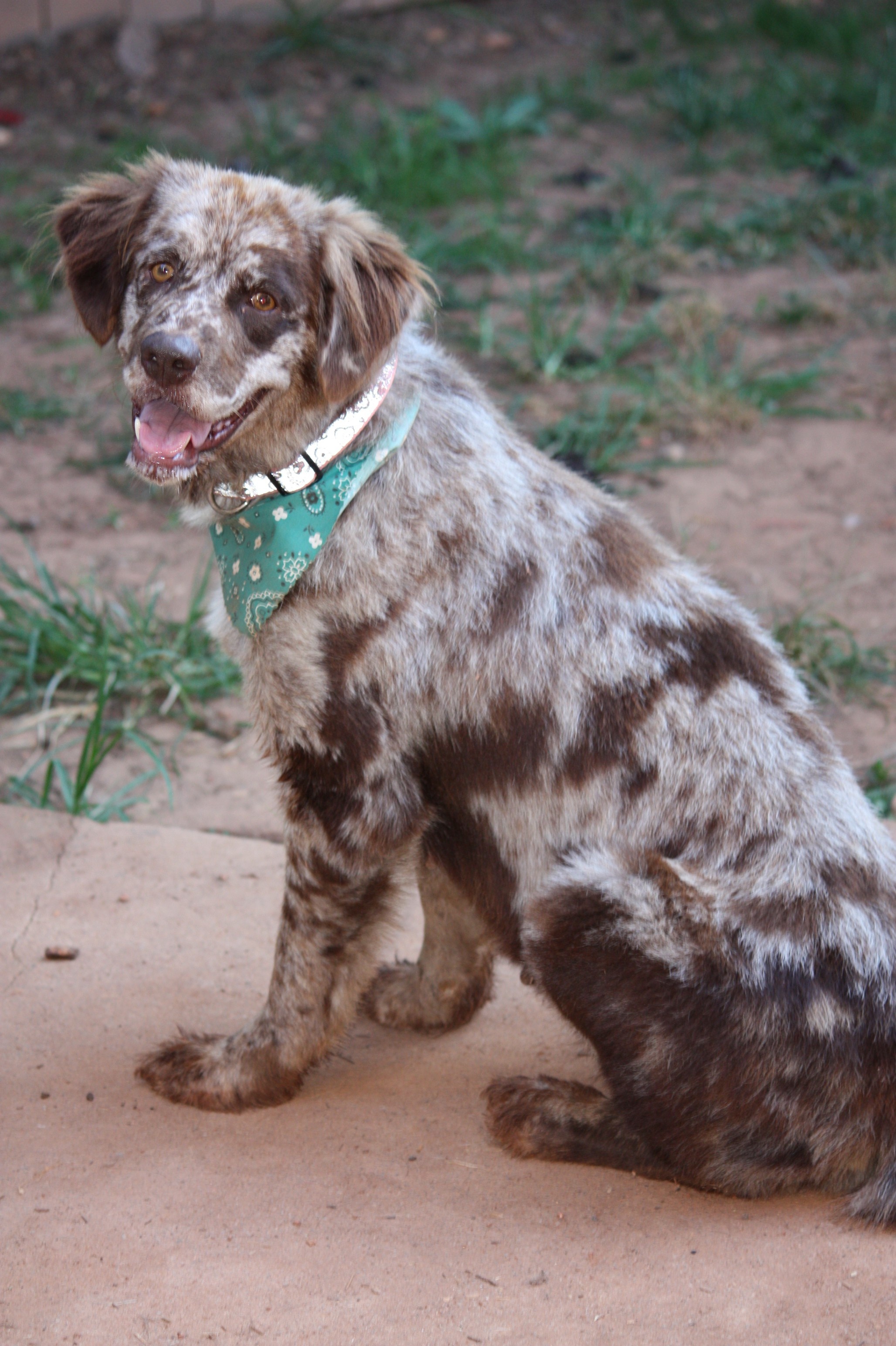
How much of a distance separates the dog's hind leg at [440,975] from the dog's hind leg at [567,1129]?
408 mm

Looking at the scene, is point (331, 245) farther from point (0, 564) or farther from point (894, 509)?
point (894, 509)

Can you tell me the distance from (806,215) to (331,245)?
5.87 metres

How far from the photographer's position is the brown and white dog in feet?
8.87

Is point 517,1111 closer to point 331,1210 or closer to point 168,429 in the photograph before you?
point 331,1210

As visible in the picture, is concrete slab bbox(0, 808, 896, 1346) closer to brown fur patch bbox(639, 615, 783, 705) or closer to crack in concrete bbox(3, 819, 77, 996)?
crack in concrete bbox(3, 819, 77, 996)

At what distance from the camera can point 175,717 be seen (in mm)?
4914

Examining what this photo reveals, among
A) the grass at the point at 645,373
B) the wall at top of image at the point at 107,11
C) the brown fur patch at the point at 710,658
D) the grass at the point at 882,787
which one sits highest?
the wall at top of image at the point at 107,11

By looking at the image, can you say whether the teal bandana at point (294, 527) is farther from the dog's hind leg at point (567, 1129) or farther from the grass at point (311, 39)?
the grass at point (311, 39)

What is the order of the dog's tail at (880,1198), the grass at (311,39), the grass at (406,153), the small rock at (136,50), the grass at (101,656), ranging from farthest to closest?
the grass at (311,39) → the small rock at (136,50) → the grass at (406,153) → the grass at (101,656) → the dog's tail at (880,1198)

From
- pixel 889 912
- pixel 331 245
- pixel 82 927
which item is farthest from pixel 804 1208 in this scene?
pixel 331 245

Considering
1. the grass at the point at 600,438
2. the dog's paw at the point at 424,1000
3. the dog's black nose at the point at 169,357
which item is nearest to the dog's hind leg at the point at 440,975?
the dog's paw at the point at 424,1000

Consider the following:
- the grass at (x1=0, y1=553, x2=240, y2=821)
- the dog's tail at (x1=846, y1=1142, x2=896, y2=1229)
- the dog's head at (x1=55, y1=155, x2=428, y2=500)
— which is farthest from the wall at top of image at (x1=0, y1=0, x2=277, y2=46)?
the dog's tail at (x1=846, y1=1142, x2=896, y2=1229)

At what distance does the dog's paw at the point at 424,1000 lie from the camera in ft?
11.4

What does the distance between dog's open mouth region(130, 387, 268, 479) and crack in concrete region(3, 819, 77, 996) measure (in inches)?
57.8
